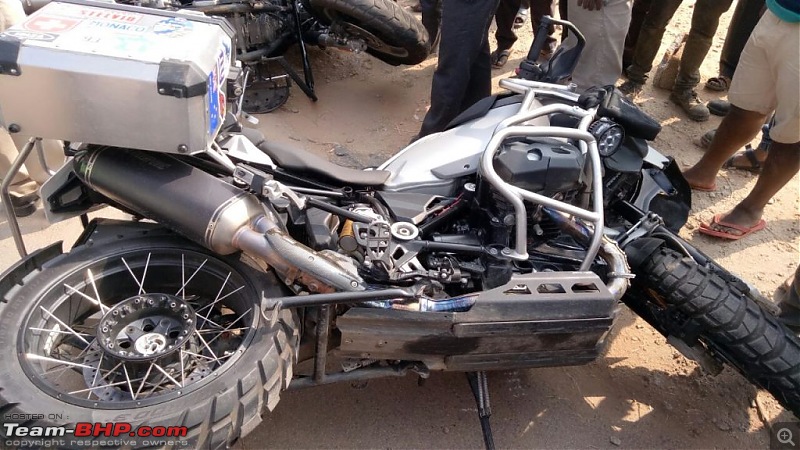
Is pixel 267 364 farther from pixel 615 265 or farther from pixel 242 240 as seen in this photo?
pixel 615 265

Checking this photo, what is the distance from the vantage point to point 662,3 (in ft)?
16.3

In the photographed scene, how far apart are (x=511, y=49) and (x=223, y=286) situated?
4.70 metres

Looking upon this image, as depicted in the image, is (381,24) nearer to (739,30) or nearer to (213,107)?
(213,107)

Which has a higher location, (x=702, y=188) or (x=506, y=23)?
(x=506, y=23)

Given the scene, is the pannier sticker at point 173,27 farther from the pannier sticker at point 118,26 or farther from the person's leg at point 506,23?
the person's leg at point 506,23

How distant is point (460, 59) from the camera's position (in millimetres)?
3957

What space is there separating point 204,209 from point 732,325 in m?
2.06

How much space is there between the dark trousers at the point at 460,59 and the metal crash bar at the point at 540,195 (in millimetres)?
1506

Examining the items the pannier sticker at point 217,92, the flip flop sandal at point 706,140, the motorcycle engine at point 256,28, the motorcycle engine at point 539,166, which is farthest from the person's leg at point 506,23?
the pannier sticker at point 217,92

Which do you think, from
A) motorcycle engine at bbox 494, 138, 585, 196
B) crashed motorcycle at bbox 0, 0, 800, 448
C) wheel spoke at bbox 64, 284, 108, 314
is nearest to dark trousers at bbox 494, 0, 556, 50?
crashed motorcycle at bbox 0, 0, 800, 448

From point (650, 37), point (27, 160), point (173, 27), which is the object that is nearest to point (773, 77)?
point (650, 37)

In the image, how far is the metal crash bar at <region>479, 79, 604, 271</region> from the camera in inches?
85.7

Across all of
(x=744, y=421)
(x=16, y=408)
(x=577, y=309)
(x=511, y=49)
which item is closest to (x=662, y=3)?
(x=511, y=49)

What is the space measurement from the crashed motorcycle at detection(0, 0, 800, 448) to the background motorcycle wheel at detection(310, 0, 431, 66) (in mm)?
2003
